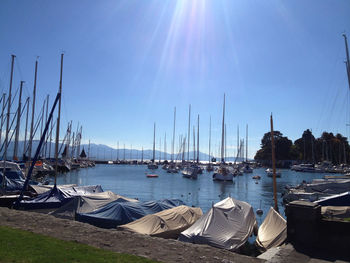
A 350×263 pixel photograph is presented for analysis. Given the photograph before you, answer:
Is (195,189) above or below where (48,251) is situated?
below

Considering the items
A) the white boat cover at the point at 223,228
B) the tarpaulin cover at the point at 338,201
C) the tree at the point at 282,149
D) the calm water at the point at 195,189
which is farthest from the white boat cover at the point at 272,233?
the tree at the point at 282,149

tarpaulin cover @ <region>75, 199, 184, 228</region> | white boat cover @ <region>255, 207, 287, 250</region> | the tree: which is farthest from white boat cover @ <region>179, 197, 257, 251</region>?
the tree

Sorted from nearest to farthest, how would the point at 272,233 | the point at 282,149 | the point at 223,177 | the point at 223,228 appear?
the point at 272,233 → the point at 223,228 → the point at 223,177 → the point at 282,149

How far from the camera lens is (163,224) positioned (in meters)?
19.6

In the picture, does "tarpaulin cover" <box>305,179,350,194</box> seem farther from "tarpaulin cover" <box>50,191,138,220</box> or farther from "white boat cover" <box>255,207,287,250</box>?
"tarpaulin cover" <box>50,191,138,220</box>

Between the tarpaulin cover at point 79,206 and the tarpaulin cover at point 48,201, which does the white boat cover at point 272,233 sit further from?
the tarpaulin cover at point 48,201

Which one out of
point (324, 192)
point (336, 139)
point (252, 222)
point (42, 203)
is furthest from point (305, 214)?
point (336, 139)

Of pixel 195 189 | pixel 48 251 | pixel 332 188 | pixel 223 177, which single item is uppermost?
pixel 48 251

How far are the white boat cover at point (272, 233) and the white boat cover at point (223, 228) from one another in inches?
38.6

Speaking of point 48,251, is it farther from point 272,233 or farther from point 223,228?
point 272,233

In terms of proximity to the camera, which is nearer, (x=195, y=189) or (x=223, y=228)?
(x=223, y=228)

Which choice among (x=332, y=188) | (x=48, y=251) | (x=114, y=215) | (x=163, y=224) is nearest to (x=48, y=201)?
(x=114, y=215)

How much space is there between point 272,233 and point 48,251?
1365 cm

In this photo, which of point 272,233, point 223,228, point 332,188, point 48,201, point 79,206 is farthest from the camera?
point 332,188
